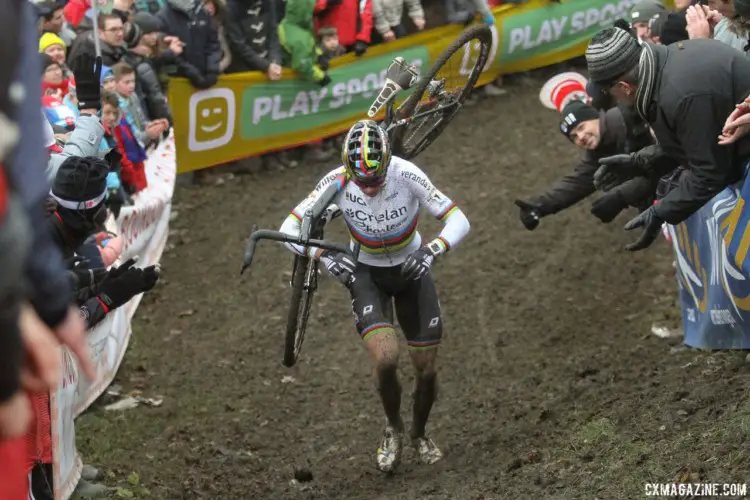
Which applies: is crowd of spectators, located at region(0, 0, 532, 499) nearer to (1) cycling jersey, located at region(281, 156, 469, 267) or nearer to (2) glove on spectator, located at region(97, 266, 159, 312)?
(2) glove on spectator, located at region(97, 266, 159, 312)

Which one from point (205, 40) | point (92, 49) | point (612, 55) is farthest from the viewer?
point (205, 40)

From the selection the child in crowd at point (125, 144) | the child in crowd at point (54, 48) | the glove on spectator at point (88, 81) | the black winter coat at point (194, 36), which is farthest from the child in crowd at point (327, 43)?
the glove on spectator at point (88, 81)

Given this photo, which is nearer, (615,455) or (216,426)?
(615,455)

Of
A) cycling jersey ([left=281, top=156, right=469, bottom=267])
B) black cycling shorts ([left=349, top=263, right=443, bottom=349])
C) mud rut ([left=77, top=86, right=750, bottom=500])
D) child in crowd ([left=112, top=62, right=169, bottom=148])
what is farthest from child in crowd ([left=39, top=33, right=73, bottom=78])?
black cycling shorts ([left=349, top=263, right=443, bottom=349])

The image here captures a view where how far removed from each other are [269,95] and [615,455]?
9.29 metres

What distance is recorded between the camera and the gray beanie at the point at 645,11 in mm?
11789

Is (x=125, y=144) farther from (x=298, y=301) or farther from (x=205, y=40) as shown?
(x=298, y=301)

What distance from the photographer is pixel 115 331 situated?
994 cm

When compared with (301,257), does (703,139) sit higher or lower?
higher

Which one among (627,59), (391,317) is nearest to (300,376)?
(391,317)

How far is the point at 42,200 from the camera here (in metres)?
3.44

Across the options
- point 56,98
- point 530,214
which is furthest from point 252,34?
point 530,214

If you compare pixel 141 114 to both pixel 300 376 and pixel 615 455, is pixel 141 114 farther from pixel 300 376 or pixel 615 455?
pixel 615 455

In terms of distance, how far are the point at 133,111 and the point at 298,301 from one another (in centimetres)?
476
